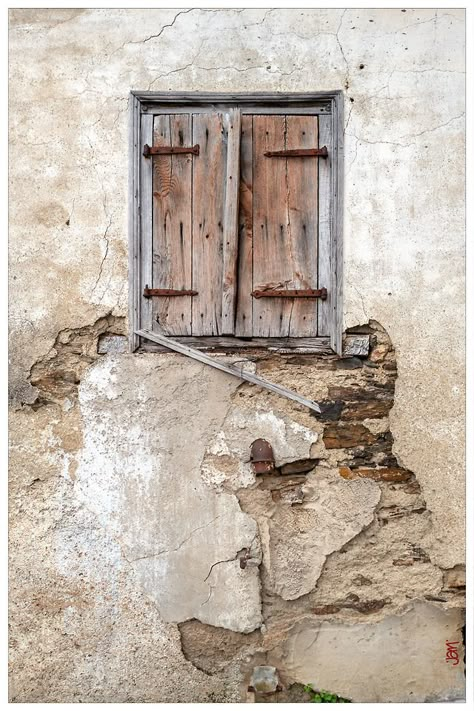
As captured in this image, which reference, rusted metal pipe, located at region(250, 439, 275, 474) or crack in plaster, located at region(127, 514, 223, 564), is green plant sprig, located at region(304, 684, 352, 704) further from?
rusted metal pipe, located at region(250, 439, 275, 474)

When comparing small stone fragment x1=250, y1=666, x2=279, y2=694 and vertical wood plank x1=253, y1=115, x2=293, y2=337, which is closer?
small stone fragment x1=250, y1=666, x2=279, y2=694

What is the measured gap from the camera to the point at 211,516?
3.37 m

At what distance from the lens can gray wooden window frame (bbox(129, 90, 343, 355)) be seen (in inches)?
135

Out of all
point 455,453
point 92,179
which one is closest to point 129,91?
point 92,179

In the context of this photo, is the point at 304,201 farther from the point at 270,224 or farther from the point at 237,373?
the point at 237,373

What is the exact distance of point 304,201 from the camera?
3.48 m

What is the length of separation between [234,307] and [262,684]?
199 centimetres

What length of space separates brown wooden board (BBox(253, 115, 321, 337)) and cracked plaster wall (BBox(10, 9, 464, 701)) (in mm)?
197

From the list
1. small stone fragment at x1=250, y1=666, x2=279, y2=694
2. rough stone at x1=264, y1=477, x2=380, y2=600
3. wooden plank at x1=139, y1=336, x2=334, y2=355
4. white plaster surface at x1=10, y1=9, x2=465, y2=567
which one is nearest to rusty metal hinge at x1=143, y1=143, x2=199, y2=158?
white plaster surface at x1=10, y1=9, x2=465, y2=567

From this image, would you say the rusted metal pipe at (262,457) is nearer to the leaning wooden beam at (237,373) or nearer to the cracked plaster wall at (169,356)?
the cracked plaster wall at (169,356)

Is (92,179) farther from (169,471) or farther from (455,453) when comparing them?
(455,453)

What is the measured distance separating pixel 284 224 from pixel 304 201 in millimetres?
Answer: 167

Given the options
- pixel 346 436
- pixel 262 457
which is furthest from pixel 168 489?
pixel 346 436

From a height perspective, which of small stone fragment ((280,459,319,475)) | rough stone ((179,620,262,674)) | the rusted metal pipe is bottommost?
rough stone ((179,620,262,674))
